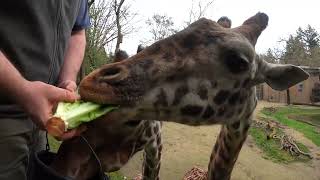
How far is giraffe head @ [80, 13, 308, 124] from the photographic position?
1.77 m

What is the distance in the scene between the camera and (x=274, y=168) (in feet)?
32.6

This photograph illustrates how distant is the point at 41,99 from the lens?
1628 millimetres

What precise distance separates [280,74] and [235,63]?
0.46 metres

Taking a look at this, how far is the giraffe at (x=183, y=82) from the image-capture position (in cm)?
180

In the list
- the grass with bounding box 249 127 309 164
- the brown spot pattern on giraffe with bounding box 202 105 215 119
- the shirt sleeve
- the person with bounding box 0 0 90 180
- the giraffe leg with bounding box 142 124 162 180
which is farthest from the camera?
the grass with bounding box 249 127 309 164

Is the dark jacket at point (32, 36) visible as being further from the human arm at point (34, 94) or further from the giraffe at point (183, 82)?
the giraffe at point (183, 82)

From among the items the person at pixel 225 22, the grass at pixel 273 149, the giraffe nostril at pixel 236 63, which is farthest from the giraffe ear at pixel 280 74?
the grass at pixel 273 149

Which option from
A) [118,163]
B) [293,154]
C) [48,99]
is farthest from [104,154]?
[293,154]

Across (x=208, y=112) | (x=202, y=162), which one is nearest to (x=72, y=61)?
(x=208, y=112)

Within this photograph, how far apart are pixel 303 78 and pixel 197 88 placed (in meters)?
0.76

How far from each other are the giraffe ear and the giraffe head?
0.01 m

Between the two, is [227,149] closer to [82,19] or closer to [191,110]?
[191,110]

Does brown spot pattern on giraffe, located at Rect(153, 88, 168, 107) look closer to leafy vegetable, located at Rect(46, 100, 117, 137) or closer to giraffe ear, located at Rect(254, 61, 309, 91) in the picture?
leafy vegetable, located at Rect(46, 100, 117, 137)

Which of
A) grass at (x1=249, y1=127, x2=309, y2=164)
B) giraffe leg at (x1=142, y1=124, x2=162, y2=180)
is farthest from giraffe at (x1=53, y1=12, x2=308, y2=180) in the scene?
grass at (x1=249, y1=127, x2=309, y2=164)
